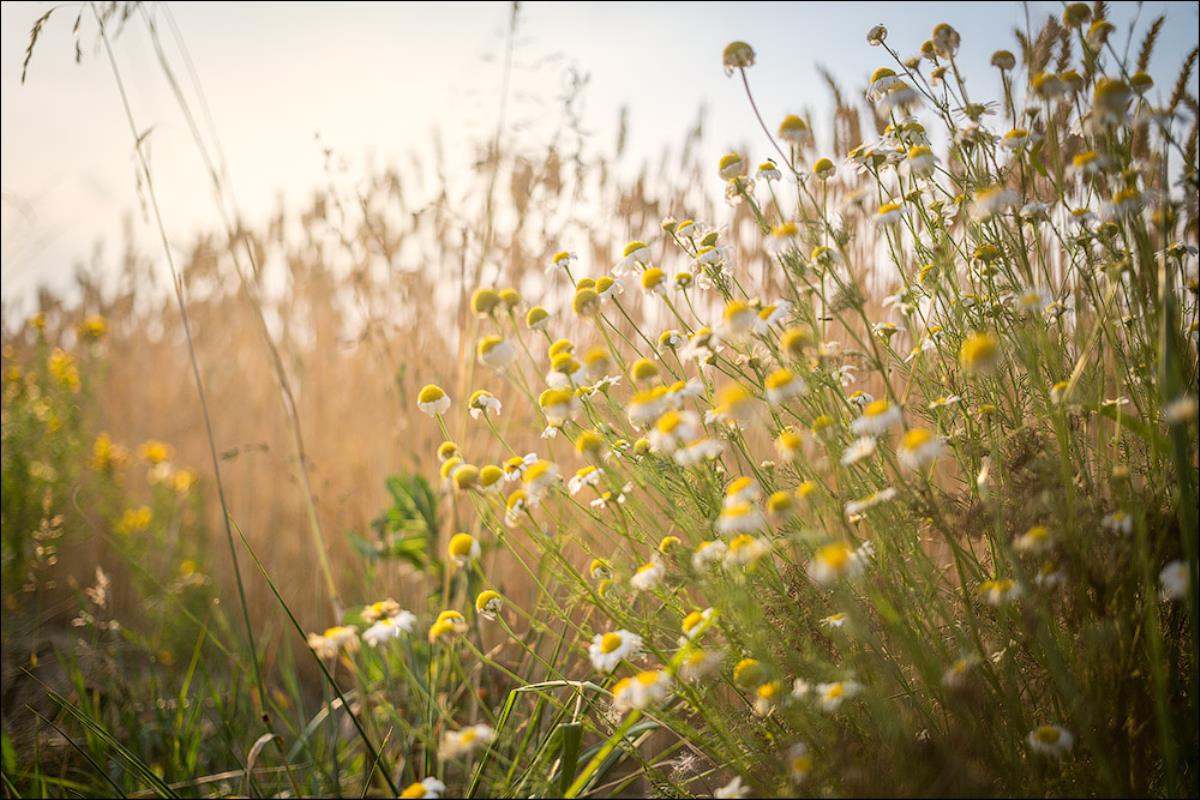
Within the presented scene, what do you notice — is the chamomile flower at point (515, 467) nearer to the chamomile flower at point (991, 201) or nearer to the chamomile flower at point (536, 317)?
the chamomile flower at point (536, 317)

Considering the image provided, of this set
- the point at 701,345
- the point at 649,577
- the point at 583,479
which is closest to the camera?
the point at 649,577

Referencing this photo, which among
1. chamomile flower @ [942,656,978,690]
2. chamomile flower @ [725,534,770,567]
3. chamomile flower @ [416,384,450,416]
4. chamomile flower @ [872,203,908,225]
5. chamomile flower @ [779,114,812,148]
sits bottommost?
chamomile flower @ [942,656,978,690]

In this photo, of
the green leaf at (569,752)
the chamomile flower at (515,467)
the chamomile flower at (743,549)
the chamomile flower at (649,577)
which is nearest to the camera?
the chamomile flower at (743,549)

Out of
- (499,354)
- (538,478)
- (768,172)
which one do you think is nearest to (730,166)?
(768,172)

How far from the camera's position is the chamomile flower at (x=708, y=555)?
0.91m

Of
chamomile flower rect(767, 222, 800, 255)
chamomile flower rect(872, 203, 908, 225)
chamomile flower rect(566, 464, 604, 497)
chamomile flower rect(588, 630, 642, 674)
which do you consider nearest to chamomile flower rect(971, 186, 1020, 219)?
chamomile flower rect(872, 203, 908, 225)

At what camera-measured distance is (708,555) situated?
929mm

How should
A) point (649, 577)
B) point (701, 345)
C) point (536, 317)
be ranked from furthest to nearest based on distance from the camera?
point (536, 317), point (701, 345), point (649, 577)

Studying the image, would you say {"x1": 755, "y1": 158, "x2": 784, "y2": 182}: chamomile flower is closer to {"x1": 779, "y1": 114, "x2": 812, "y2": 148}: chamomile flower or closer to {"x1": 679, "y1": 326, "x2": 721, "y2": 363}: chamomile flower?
{"x1": 779, "y1": 114, "x2": 812, "y2": 148}: chamomile flower

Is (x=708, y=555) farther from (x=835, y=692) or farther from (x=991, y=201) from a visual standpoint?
(x=991, y=201)

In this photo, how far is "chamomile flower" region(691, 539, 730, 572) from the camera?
2.97 ft

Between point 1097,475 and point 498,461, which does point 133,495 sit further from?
point 1097,475

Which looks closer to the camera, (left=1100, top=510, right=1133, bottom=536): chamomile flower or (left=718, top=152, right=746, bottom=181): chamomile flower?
(left=1100, top=510, right=1133, bottom=536): chamomile flower

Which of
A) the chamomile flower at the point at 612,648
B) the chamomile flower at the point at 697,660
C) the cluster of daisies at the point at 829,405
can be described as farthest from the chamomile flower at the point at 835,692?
the chamomile flower at the point at 612,648
